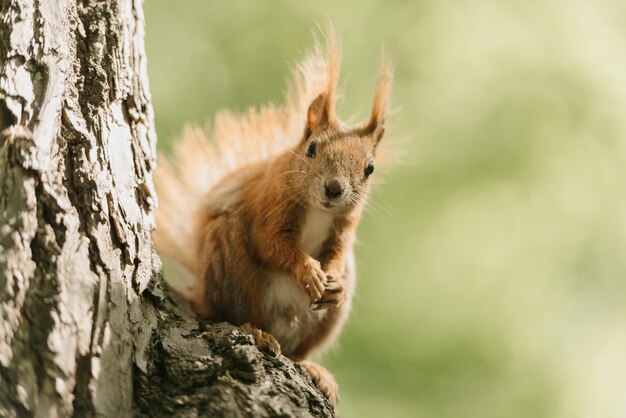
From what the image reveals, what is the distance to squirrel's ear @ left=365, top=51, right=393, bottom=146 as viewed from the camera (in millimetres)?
3156

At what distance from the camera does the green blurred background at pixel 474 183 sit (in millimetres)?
4375

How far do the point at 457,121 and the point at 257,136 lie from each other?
155 centimetres

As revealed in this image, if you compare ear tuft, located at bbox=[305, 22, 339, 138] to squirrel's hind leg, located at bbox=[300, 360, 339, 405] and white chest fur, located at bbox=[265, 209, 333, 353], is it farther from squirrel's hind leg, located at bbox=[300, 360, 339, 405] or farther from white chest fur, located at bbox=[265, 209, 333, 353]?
squirrel's hind leg, located at bbox=[300, 360, 339, 405]

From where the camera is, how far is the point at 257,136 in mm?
3502

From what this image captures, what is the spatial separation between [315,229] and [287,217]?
138mm

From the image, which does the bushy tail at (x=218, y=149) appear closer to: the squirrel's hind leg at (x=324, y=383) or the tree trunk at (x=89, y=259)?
the squirrel's hind leg at (x=324, y=383)

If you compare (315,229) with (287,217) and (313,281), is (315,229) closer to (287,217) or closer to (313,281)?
(287,217)

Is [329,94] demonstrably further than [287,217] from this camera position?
Yes

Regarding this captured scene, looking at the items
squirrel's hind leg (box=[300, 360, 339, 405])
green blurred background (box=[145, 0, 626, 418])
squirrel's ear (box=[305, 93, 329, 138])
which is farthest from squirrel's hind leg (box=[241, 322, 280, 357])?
green blurred background (box=[145, 0, 626, 418])

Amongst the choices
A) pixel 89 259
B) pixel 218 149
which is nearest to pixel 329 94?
pixel 218 149

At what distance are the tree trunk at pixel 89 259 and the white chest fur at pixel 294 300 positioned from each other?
25.2 inches

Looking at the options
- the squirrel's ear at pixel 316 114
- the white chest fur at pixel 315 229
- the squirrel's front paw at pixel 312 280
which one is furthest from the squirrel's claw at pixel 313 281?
the squirrel's ear at pixel 316 114

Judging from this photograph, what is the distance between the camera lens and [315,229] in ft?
9.95

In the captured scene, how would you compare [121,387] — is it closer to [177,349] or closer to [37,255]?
[177,349]
